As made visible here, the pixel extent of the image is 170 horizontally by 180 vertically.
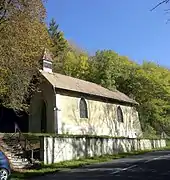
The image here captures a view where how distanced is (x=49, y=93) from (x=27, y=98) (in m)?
2.62

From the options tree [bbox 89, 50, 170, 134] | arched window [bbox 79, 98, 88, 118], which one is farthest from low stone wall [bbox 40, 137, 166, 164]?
tree [bbox 89, 50, 170, 134]

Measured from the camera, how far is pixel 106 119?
41750 millimetres

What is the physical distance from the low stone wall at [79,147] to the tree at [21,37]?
5.18 metres

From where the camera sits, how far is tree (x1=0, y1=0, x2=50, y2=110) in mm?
22031

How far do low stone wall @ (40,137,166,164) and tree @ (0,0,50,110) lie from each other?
5.18 metres

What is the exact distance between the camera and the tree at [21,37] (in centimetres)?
2203

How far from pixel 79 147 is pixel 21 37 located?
30.7ft

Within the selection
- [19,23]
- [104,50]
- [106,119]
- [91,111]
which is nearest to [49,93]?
[91,111]

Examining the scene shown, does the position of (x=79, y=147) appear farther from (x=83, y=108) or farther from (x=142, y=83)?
(x=142, y=83)

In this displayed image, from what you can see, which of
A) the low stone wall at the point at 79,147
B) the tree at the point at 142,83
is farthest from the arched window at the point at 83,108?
the tree at the point at 142,83

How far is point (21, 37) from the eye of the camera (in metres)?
22.4

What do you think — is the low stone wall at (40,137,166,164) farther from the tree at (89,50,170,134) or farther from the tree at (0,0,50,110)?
the tree at (89,50,170,134)

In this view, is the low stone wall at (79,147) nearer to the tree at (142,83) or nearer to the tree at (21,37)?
the tree at (21,37)

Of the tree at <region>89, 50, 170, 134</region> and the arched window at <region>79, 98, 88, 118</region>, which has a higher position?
the tree at <region>89, 50, 170, 134</region>
